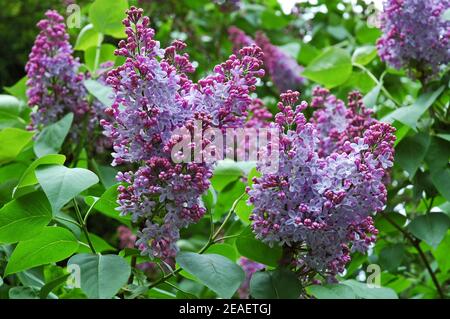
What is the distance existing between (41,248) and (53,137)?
0.51m

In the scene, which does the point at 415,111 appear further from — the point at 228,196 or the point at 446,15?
the point at 228,196

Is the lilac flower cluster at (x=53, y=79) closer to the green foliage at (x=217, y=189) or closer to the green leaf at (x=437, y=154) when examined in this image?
the green foliage at (x=217, y=189)

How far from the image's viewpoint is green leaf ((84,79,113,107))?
5.37 feet

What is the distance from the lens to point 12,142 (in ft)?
5.40

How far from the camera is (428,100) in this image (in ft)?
5.73

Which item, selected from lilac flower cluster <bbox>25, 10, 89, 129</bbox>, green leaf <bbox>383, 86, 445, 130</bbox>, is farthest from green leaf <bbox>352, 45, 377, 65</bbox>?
lilac flower cluster <bbox>25, 10, 89, 129</bbox>

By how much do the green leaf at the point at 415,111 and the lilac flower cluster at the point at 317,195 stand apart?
0.39m

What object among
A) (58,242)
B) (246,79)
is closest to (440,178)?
(246,79)

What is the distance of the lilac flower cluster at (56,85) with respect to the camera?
1759mm

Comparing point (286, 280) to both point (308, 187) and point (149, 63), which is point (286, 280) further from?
point (149, 63)

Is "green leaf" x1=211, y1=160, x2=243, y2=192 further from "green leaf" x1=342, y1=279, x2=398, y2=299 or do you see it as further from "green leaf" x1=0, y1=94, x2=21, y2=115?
"green leaf" x1=0, y1=94, x2=21, y2=115

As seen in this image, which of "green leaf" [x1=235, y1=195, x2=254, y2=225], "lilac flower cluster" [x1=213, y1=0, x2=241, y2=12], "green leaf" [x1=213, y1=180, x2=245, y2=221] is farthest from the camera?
"lilac flower cluster" [x1=213, y1=0, x2=241, y2=12]

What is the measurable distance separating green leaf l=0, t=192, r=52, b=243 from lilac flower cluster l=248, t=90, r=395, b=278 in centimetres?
37

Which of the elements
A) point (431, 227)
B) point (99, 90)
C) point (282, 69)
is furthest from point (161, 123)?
point (282, 69)
